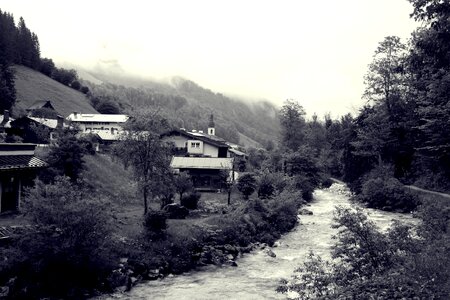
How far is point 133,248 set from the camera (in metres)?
25.6

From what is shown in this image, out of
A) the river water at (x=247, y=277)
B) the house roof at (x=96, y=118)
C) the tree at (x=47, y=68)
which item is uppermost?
the tree at (x=47, y=68)

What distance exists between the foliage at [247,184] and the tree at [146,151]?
14.7 metres

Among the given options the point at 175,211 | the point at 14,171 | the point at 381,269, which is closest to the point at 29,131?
the point at 14,171

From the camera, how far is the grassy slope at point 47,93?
102750mm

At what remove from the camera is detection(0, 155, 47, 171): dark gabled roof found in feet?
93.6

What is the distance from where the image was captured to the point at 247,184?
47.5 metres

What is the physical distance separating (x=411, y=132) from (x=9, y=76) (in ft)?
252

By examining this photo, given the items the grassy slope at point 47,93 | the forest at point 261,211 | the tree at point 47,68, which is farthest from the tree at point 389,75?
the tree at point 47,68

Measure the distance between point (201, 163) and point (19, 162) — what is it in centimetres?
2714

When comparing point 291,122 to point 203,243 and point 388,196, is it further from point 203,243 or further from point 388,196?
point 203,243

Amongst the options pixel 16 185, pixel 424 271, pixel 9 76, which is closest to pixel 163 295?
pixel 424 271

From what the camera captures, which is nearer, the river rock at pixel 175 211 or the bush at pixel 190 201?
the river rock at pixel 175 211

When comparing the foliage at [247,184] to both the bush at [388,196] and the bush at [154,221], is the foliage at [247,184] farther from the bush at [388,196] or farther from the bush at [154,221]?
the bush at [154,221]

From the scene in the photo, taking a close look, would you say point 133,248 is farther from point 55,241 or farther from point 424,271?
point 424,271
